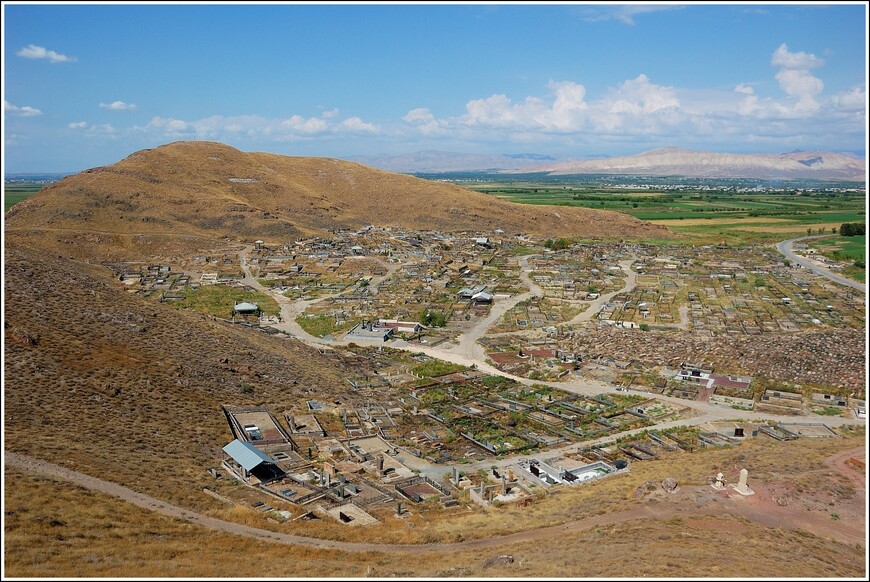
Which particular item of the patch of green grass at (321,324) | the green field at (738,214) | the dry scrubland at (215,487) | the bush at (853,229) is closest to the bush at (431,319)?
the patch of green grass at (321,324)

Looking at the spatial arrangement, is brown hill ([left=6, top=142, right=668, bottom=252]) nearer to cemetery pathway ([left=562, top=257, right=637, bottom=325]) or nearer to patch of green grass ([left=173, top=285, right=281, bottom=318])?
patch of green grass ([left=173, top=285, right=281, bottom=318])

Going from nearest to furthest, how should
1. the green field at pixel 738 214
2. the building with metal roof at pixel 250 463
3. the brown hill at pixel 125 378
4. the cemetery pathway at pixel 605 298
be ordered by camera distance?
the brown hill at pixel 125 378 < the building with metal roof at pixel 250 463 < the cemetery pathway at pixel 605 298 < the green field at pixel 738 214

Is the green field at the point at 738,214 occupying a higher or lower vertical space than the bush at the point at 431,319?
higher

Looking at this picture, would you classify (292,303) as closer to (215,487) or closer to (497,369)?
(497,369)

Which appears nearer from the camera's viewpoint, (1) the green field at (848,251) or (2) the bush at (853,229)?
(1) the green field at (848,251)

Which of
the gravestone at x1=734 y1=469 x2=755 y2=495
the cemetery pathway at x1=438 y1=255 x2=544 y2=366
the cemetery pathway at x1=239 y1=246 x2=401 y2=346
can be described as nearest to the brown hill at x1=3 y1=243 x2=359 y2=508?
the cemetery pathway at x1=239 y1=246 x2=401 y2=346

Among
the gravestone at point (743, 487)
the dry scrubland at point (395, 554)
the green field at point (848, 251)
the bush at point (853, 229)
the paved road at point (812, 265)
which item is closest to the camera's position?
the dry scrubland at point (395, 554)

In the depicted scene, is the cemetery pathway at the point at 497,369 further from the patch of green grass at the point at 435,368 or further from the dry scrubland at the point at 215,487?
the dry scrubland at the point at 215,487
